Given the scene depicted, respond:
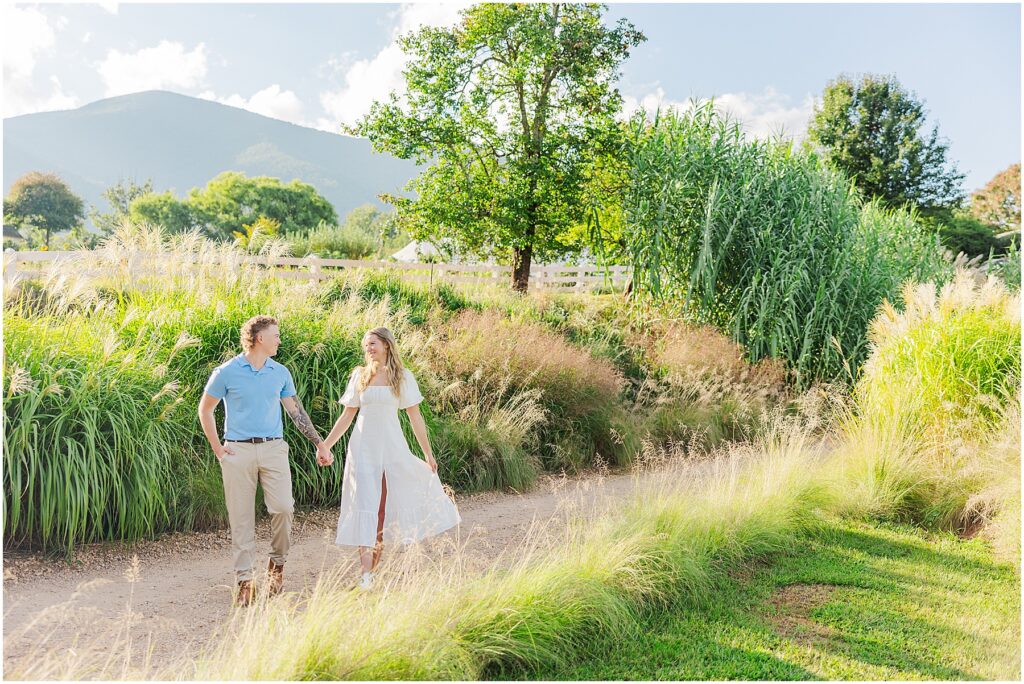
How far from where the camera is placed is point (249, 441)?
4.33 meters

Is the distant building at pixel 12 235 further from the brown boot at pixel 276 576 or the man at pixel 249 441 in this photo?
the brown boot at pixel 276 576

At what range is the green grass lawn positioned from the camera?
379cm

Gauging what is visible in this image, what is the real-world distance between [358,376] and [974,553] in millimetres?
4725

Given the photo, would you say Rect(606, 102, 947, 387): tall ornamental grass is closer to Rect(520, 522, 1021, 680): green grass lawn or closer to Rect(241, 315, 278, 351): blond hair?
Rect(520, 522, 1021, 680): green grass lawn

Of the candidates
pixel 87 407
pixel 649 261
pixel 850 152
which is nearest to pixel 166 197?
pixel 850 152

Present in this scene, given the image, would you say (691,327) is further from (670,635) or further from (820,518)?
(670,635)

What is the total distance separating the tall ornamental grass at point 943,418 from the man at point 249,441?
15.7 feet

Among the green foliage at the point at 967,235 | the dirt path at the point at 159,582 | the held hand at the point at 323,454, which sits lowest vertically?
the dirt path at the point at 159,582

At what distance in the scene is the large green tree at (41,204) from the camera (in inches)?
2066

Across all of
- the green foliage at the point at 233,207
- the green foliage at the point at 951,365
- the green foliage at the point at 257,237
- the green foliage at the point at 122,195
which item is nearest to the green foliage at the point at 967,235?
the green foliage at the point at 257,237

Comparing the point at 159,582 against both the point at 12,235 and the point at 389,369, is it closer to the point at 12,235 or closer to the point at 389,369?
the point at 389,369

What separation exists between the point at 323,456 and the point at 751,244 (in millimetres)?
8699

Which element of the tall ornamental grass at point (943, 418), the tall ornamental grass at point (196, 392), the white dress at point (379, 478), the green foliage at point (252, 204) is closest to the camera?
the white dress at point (379, 478)

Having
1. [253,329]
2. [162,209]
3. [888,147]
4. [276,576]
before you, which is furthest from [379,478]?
[162,209]
